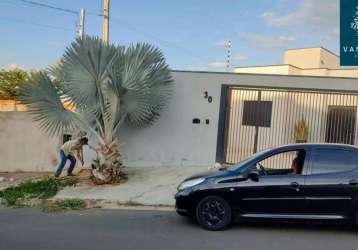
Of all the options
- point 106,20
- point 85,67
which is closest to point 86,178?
point 85,67

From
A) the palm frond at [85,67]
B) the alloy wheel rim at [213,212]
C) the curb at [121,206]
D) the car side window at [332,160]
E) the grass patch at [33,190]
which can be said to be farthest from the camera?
the palm frond at [85,67]

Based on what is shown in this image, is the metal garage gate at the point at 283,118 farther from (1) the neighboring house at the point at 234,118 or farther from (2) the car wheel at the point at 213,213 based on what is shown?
(2) the car wheel at the point at 213,213

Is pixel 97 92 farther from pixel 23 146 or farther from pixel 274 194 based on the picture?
pixel 274 194

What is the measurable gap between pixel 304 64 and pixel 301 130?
24451 millimetres

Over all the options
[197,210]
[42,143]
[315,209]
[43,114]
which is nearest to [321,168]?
[315,209]

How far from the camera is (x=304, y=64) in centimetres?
3797

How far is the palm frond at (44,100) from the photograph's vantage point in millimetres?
12828

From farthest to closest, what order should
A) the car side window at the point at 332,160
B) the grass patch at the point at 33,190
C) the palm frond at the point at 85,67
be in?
the palm frond at the point at 85,67 < the grass patch at the point at 33,190 < the car side window at the point at 332,160

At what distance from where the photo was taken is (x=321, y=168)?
8.01 metres

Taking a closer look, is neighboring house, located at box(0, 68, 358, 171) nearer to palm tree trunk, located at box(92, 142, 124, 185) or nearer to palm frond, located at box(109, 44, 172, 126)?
palm frond, located at box(109, 44, 172, 126)

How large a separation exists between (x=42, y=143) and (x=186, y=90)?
5.05 meters

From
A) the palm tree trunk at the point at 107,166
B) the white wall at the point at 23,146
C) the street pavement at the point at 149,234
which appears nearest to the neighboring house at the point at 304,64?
the white wall at the point at 23,146

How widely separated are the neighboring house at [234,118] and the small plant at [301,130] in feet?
0.37

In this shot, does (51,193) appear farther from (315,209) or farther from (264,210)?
(315,209)
